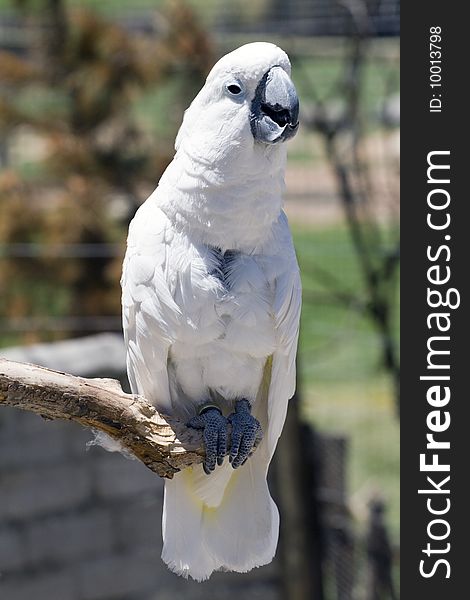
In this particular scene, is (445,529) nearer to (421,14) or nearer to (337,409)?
(421,14)

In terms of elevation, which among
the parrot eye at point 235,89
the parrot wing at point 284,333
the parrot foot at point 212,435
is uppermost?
the parrot eye at point 235,89

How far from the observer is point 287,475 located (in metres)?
4.35

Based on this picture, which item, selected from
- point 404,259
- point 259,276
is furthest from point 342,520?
point 259,276

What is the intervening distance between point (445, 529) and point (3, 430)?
1.62 metres

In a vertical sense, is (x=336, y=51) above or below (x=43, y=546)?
above

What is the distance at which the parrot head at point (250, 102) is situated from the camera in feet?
7.03

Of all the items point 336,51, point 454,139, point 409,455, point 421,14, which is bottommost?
point 409,455

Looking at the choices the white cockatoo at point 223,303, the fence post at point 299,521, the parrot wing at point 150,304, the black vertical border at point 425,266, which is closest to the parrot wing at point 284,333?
the white cockatoo at point 223,303

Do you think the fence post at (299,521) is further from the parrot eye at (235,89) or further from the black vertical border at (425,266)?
the parrot eye at (235,89)

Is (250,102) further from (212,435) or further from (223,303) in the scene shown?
(212,435)

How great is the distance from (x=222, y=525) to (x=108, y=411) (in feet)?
1.39

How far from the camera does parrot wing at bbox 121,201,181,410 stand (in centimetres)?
228

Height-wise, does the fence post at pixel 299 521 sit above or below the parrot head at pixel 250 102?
below

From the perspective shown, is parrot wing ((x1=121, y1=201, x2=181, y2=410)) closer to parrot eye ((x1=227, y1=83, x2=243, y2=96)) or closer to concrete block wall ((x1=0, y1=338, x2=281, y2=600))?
parrot eye ((x1=227, y1=83, x2=243, y2=96))
